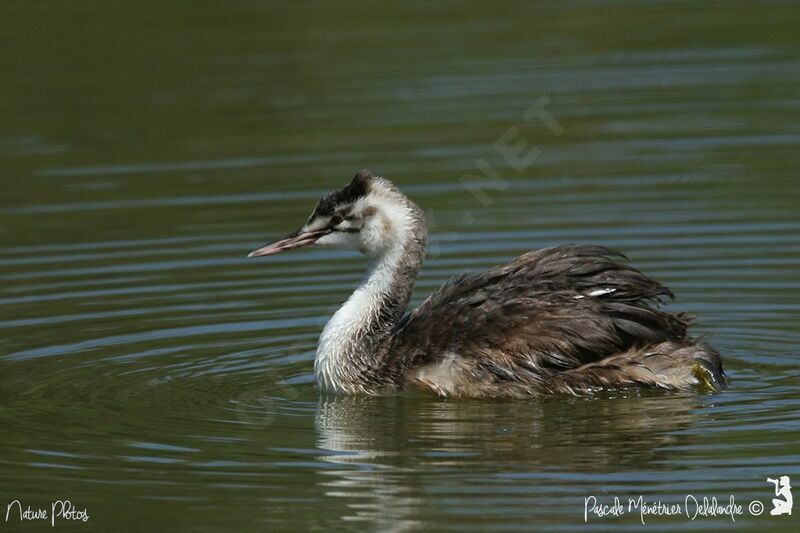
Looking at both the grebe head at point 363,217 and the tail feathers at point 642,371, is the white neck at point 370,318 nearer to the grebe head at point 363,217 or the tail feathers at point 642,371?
the grebe head at point 363,217

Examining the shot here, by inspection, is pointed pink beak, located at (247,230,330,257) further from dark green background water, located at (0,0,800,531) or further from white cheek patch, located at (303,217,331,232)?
dark green background water, located at (0,0,800,531)

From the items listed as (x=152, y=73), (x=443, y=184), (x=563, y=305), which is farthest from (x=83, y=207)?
(x=563, y=305)

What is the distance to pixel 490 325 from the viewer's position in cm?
1123

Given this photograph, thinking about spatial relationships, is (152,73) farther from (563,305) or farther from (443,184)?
(563,305)

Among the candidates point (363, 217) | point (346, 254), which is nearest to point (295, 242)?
point (363, 217)

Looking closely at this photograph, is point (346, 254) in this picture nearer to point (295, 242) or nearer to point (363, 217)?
point (295, 242)

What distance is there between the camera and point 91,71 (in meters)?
22.2
